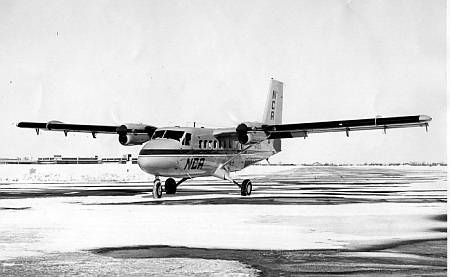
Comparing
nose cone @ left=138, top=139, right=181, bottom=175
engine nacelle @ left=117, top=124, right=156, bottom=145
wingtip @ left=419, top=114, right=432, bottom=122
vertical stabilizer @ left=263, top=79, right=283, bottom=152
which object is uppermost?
vertical stabilizer @ left=263, top=79, right=283, bottom=152

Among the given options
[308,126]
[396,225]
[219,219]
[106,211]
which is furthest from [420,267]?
[308,126]

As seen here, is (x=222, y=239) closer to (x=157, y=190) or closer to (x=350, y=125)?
(x=157, y=190)

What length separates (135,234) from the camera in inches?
523

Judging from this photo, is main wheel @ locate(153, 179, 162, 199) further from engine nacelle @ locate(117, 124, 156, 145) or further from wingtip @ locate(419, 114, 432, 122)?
wingtip @ locate(419, 114, 432, 122)

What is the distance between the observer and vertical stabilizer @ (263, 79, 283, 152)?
113ft

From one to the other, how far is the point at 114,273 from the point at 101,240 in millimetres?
3667

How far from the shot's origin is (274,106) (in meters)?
34.9

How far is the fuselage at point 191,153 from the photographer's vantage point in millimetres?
24516

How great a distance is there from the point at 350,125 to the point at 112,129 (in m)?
13.2

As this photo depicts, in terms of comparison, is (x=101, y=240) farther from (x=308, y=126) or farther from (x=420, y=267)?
(x=308, y=126)

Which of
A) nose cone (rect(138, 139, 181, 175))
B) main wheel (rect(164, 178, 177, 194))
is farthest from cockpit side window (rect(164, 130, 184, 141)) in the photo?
main wheel (rect(164, 178, 177, 194))

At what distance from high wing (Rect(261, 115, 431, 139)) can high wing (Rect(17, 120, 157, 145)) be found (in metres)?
6.41

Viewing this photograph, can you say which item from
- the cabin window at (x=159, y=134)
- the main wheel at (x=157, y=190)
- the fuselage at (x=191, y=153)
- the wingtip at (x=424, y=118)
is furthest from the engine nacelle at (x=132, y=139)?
the wingtip at (x=424, y=118)

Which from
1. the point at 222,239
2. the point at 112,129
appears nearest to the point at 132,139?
the point at 112,129
